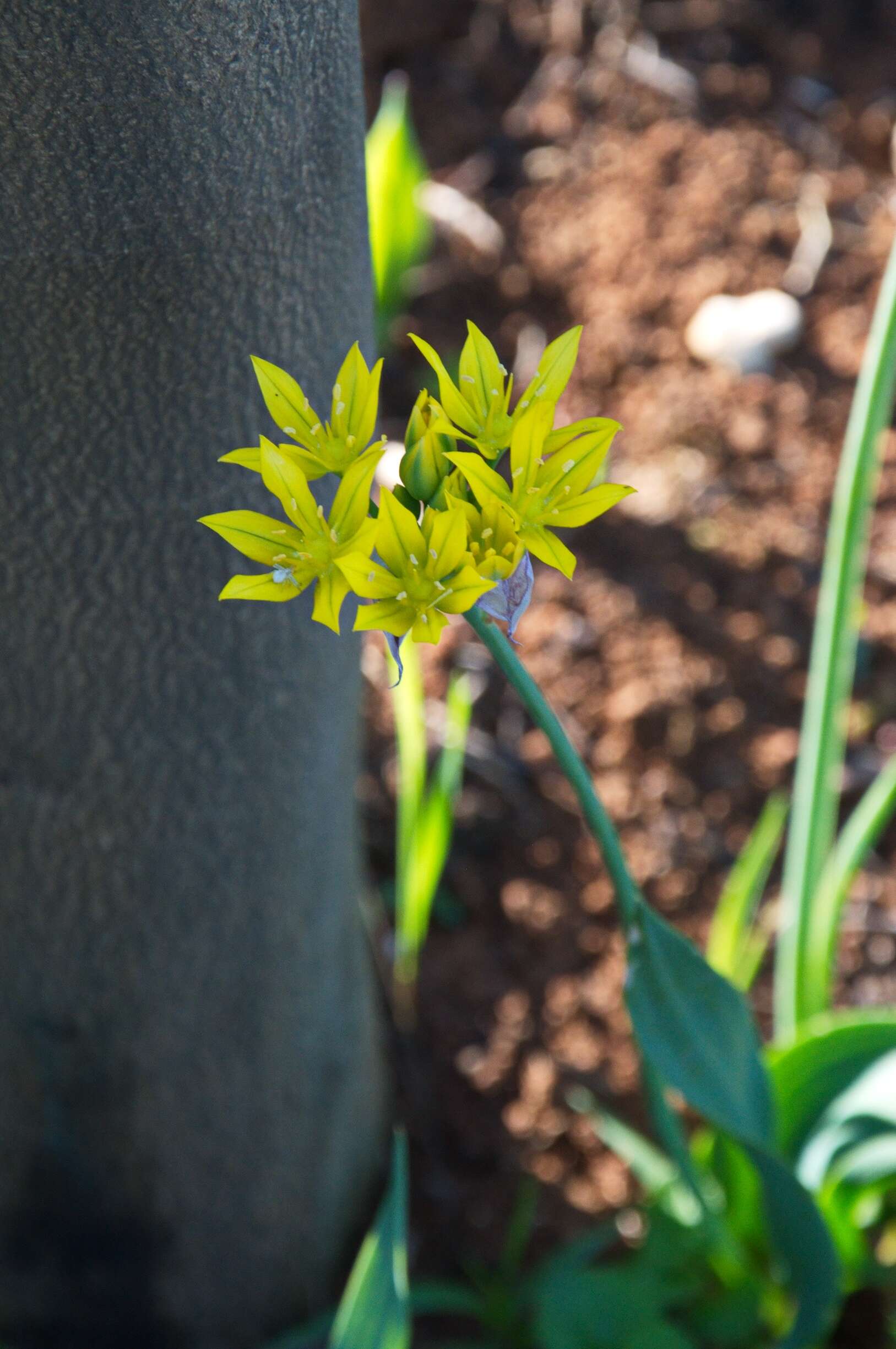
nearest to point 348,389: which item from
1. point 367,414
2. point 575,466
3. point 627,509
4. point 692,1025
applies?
point 367,414

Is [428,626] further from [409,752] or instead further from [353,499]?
[409,752]

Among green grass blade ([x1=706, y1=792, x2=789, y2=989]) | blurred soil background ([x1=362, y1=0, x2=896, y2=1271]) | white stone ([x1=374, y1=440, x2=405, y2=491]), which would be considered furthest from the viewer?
white stone ([x1=374, y1=440, x2=405, y2=491])

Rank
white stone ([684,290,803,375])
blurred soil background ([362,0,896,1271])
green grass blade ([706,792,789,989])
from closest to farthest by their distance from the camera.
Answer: green grass blade ([706,792,789,989]), blurred soil background ([362,0,896,1271]), white stone ([684,290,803,375])

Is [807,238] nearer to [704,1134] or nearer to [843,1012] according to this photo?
[843,1012]

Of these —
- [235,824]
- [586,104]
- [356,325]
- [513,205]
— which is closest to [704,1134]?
[235,824]

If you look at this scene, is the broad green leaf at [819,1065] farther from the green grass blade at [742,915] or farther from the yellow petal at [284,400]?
the yellow petal at [284,400]

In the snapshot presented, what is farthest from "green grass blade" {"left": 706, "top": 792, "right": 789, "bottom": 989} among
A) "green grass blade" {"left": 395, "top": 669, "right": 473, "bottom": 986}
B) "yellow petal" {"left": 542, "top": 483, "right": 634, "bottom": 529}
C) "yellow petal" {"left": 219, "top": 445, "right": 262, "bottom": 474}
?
"yellow petal" {"left": 219, "top": 445, "right": 262, "bottom": 474}

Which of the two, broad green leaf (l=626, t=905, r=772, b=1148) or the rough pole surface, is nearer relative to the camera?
the rough pole surface

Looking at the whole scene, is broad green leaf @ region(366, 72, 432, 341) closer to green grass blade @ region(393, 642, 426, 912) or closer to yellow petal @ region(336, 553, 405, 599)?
green grass blade @ region(393, 642, 426, 912)
